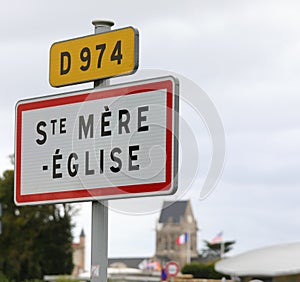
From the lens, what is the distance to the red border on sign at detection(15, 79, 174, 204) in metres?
4.99

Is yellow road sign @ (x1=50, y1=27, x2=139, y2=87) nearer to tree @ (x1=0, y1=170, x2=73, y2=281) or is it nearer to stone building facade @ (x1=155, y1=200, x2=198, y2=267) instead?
tree @ (x1=0, y1=170, x2=73, y2=281)

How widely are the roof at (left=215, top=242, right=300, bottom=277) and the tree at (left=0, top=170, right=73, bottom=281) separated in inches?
1691

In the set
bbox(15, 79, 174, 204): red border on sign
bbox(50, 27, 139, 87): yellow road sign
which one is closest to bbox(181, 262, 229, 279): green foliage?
bbox(15, 79, 174, 204): red border on sign

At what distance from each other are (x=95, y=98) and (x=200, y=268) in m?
64.5

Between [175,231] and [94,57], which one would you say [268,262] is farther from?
[175,231]

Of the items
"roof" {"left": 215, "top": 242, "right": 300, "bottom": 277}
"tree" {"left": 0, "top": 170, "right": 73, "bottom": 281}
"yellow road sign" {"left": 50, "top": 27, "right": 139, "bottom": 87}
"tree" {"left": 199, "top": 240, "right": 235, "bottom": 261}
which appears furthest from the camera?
"tree" {"left": 199, "top": 240, "right": 235, "bottom": 261}

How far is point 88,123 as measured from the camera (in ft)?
17.7

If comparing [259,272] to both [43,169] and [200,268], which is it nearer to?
[43,169]

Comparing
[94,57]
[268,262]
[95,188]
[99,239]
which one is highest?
[94,57]

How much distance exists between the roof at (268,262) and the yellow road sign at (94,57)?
14.4m

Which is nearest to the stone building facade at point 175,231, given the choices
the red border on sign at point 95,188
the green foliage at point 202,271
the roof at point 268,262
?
the green foliage at point 202,271

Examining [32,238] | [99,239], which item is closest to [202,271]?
[32,238]

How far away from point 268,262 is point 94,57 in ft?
52.9

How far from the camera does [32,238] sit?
6706cm
